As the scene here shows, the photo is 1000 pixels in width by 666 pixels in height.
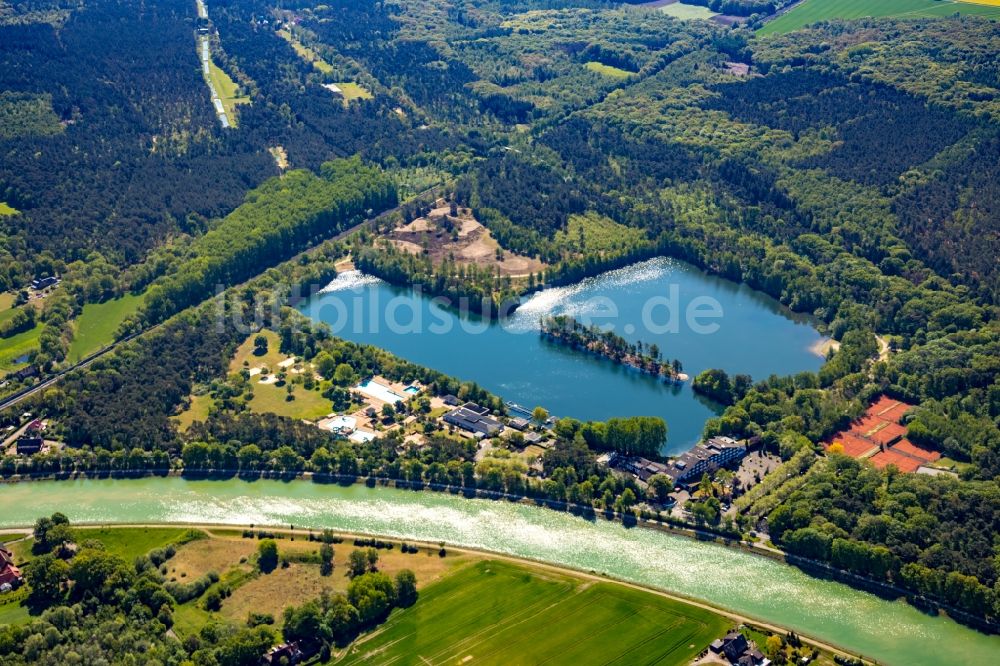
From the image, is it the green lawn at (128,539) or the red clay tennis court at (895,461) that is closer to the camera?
the green lawn at (128,539)

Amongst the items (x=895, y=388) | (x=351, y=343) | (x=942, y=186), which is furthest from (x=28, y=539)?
(x=942, y=186)

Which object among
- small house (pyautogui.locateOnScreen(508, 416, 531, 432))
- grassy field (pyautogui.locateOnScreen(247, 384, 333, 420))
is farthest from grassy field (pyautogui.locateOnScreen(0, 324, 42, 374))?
small house (pyautogui.locateOnScreen(508, 416, 531, 432))

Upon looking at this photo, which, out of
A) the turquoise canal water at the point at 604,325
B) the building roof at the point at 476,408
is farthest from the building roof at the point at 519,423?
the turquoise canal water at the point at 604,325

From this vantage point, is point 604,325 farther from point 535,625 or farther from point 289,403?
point 535,625

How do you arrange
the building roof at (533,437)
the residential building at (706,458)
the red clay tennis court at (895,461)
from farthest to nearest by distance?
the building roof at (533,437) → the red clay tennis court at (895,461) → the residential building at (706,458)

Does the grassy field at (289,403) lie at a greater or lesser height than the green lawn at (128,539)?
greater

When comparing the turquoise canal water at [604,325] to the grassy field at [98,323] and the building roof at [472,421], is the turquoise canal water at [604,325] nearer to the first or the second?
the building roof at [472,421]

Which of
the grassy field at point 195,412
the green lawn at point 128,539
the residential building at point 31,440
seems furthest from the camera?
the grassy field at point 195,412

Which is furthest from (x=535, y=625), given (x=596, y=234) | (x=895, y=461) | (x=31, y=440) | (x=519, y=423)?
(x=596, y=234)
